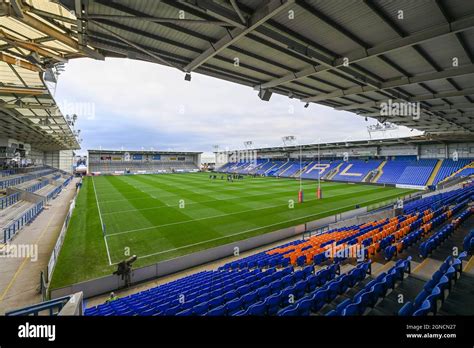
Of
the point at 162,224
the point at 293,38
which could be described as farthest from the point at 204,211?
the point at 293,38

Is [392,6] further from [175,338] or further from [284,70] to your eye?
[175,338]

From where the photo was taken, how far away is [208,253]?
1249 cm

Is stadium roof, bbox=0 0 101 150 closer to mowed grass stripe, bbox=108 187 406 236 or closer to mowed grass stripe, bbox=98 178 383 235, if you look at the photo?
mowed grass stripe, bbox=98 178 383 235

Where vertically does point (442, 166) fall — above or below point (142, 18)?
below

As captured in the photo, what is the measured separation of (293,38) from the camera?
7.30m

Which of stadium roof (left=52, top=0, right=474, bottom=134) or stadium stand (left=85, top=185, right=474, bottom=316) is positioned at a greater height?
stadium roof (left=52, top=0, right=474, bottom=134)

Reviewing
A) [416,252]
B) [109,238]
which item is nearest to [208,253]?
[109,238]

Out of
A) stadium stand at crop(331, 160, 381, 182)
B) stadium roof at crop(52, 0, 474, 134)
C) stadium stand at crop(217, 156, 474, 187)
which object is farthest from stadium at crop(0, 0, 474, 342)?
stadium stand at crop(331, 160, 381, 182)

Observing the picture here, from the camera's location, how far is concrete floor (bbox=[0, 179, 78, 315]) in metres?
9.23

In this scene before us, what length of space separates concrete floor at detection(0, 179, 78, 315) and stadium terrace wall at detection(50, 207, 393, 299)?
1.73 m

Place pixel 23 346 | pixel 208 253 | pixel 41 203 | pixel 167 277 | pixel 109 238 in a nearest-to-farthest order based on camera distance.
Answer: pixel 23 346, pixel 167 277, pixel 208 253, pixel 109 238, pixel 41 203

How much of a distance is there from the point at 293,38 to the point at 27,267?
15.4 metres

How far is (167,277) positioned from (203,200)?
18.5 metres

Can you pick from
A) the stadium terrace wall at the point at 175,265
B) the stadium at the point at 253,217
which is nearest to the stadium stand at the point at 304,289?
the stadium at the point at 253,217
